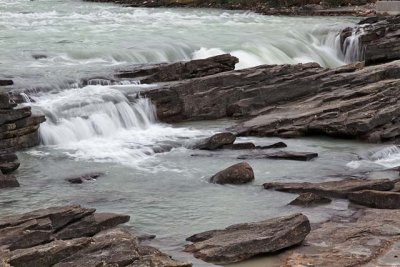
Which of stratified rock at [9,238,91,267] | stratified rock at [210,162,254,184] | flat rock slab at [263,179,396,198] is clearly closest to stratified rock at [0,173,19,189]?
stratified rock at [210,162,254,184]

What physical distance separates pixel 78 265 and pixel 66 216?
212cm

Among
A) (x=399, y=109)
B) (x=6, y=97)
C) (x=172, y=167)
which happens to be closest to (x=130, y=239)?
(x=172, y=167)

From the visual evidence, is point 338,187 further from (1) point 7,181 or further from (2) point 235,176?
(1) point 7,181

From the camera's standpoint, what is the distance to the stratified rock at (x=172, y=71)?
74.6 ft

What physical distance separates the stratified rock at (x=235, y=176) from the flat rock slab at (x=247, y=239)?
12.1ft

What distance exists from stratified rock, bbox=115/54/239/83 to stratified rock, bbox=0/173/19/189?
28.2ft

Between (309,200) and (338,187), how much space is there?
893 mm

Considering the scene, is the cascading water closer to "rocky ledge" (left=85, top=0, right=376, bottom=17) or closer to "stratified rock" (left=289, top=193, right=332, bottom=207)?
"stratified rock" (left=289, top=193, right=332, bottom=207)

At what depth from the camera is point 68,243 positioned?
360 inches

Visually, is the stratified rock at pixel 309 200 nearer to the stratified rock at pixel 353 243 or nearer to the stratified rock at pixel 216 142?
the stratified rock at pixel 353 243

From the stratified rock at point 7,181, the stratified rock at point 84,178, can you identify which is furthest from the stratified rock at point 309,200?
the stratified rock at point 7,181

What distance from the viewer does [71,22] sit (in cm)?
3928

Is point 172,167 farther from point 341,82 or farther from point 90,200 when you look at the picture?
point 341,82

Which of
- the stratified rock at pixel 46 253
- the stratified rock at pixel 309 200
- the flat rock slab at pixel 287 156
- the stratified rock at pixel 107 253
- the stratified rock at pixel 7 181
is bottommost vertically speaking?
the flat rock slab at pixel 287 156
